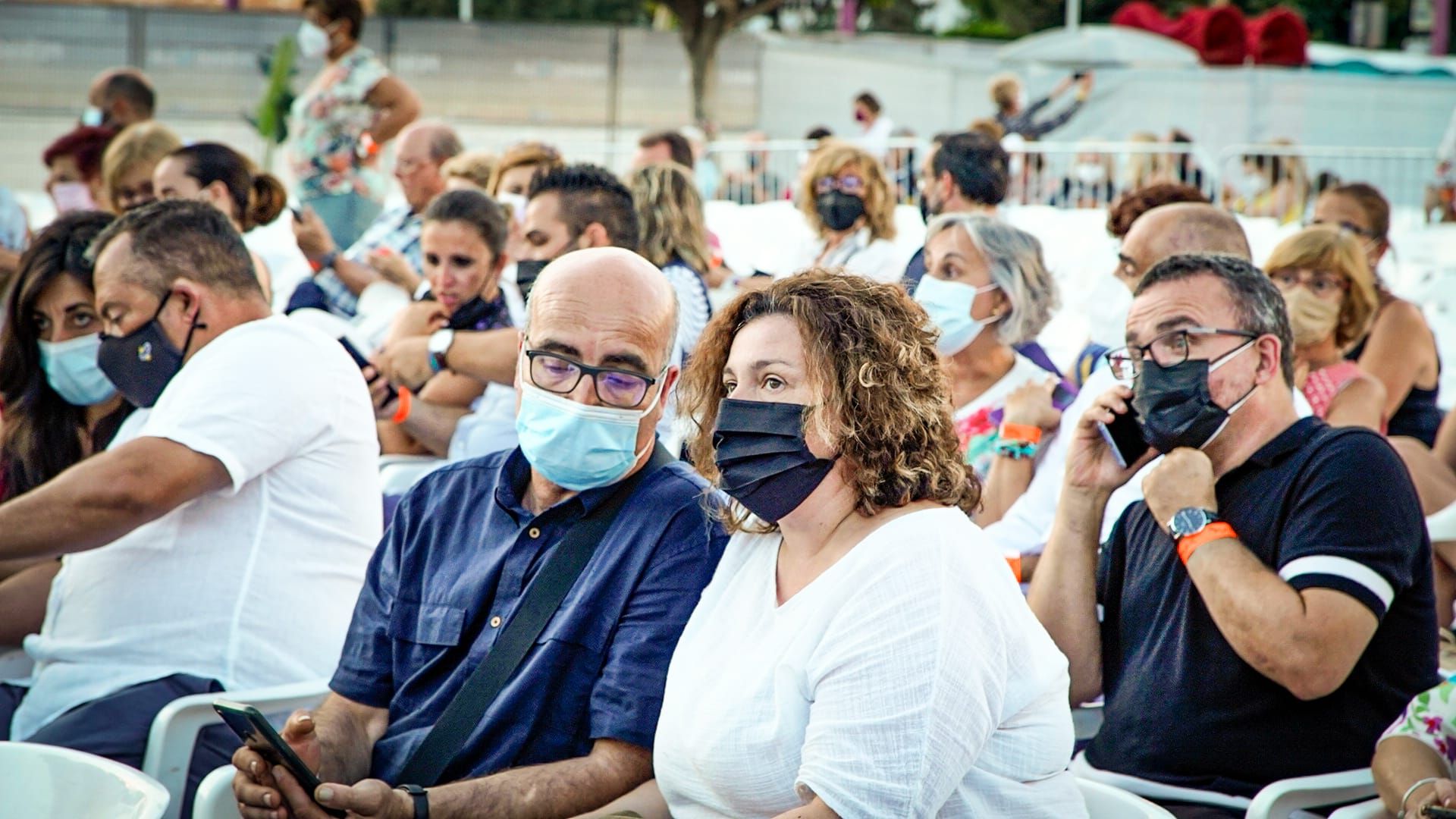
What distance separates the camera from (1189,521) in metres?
3.00

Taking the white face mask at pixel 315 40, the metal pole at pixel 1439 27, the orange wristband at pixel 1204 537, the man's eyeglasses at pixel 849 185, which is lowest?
the orange wristband at pixel 1204 537

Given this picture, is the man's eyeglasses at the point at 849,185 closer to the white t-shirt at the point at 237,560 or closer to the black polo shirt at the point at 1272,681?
the white t-shirt at the point at 237,560

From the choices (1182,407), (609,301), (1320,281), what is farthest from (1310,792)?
(1320,281)

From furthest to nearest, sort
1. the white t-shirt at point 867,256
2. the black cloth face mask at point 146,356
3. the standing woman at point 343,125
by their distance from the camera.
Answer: the standing woman at point 343,125, the white t-shirt at point 867,256, the black cloth face mask at point 146,356

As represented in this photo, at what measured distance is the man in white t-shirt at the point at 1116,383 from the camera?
4.05m

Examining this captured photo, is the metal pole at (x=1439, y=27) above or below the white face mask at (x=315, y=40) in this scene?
above

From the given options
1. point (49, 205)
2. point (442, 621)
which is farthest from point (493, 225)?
point (49, 205)

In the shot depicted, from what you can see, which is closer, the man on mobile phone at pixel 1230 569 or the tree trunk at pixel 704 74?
the man on mobile phone at pixel 1230 569

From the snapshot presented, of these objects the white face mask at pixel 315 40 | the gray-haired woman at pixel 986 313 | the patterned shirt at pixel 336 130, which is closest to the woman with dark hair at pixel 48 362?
the gray-haired woman at pixel 986 313

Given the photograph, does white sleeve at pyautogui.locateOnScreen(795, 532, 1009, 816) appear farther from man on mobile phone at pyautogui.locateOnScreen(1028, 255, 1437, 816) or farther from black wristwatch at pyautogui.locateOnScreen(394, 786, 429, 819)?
man on mobile phone at pyautogui.locateOnScreen(1028, 255, 1437, 816)

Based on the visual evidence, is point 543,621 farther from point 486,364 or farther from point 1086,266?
point 1086,266

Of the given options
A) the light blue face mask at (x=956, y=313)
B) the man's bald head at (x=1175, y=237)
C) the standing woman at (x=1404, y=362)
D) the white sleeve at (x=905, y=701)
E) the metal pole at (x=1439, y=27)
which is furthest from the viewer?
the metal pole at (x=1439, y=27)

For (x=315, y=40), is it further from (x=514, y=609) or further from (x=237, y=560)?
(x=514, y=609)

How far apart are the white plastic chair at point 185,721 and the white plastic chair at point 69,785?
714 mm
